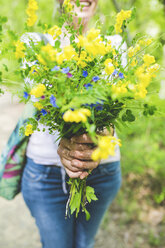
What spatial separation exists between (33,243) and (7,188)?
139 cm

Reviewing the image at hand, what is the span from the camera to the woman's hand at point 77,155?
1.04 meters

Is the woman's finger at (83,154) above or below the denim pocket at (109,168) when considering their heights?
above

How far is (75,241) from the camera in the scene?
5.62 feet

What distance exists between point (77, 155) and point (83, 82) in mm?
367

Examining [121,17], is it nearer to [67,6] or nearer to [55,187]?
[67,6]

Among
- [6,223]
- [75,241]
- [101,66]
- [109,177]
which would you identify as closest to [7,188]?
[75,241]

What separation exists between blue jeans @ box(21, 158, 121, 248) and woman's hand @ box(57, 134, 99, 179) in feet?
1.28

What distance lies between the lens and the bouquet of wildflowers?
0.70 meters

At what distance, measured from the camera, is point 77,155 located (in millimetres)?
1054

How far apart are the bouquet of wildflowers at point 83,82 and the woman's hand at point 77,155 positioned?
0.05m

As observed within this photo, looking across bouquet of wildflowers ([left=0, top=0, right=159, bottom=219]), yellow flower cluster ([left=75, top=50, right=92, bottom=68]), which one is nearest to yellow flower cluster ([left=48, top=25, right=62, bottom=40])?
bouquet of wildflowers ([left=0, top=0, right=159, bottom=219])

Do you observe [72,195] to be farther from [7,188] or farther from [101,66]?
[7,188]

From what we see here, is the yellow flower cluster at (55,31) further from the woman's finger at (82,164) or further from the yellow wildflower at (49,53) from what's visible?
the woman's finger at (82,164)

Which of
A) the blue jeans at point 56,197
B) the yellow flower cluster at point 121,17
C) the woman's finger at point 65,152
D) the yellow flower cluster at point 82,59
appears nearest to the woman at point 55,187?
the blue jeans at point 56,197
